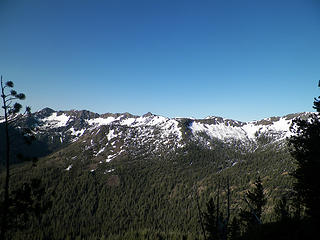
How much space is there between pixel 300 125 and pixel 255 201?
1114 inches

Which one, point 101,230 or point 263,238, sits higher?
point 263,238

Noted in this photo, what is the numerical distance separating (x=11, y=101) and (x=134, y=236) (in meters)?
154

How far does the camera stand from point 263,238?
1565 centimetres

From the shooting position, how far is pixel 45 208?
1352 cm

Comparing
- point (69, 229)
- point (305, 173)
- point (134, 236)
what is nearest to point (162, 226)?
point (134, 236)

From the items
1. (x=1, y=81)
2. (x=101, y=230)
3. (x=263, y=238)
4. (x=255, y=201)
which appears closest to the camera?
(x=1, y=81)

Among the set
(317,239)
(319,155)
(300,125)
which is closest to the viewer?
(317,239)

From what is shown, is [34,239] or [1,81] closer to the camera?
[1,81]

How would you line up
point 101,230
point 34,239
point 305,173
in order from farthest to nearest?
point 101,230 < point 34,239 < point 305,173

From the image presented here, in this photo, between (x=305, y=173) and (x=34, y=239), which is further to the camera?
(x=34, y=239)

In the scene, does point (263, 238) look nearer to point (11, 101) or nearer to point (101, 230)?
point (11, 101)

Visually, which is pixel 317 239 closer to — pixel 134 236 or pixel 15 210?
pixel 15 210

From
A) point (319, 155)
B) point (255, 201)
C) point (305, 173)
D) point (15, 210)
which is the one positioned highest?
point (319, 155)

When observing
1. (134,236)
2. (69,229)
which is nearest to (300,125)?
(134,236)
